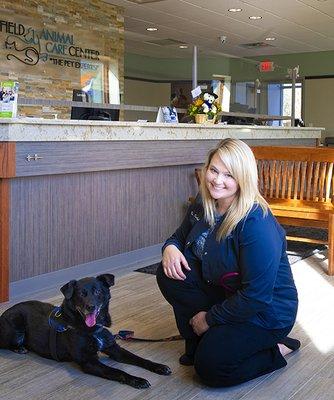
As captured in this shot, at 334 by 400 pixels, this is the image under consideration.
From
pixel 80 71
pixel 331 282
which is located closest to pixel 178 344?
pixel 331 282

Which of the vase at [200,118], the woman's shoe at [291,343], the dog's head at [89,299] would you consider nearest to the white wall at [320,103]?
the vase at [200,118]

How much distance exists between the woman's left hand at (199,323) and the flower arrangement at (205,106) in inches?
117

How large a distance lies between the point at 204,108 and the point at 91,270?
6.17 ft

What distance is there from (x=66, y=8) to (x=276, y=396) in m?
6.83

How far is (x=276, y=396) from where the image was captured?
82.5 inches

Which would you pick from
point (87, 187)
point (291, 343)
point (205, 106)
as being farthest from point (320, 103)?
point (291, 343)

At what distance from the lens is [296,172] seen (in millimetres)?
4500

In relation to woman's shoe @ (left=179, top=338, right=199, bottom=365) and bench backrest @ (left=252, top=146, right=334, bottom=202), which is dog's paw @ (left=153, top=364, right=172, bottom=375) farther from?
bench backrest @ (left=252, top=146, right=334, bottom=202)

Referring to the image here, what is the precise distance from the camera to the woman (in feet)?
A: 6.81

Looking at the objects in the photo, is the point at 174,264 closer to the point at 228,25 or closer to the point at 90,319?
the point at 90,319

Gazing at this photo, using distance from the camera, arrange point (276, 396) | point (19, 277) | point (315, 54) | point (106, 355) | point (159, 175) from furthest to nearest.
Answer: point (315, 54)
point (159, 175)
point (19, 277)
point (106, 355)
point (276, 396)

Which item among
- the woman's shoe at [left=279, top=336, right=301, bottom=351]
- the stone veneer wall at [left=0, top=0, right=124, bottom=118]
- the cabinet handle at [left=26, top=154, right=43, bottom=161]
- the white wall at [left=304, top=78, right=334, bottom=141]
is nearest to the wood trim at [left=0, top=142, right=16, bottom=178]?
the cabinet handle at [left=26, top=154, right=43, bottom=161]

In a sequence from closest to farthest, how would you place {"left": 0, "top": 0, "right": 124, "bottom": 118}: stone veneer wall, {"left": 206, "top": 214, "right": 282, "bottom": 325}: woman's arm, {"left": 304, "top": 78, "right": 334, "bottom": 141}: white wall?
{"left": 206, "top": 214, "right": 282, "bottom": 325}: woman's arm < {"left": 0, "top": 0, "right": 124, "bottom": 118}: stone veneer wall < {"left": 304, "top": 78, "right": 334, "bottom": 141}: white wall

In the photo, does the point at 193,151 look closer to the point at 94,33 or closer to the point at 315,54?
the point at 94,33
